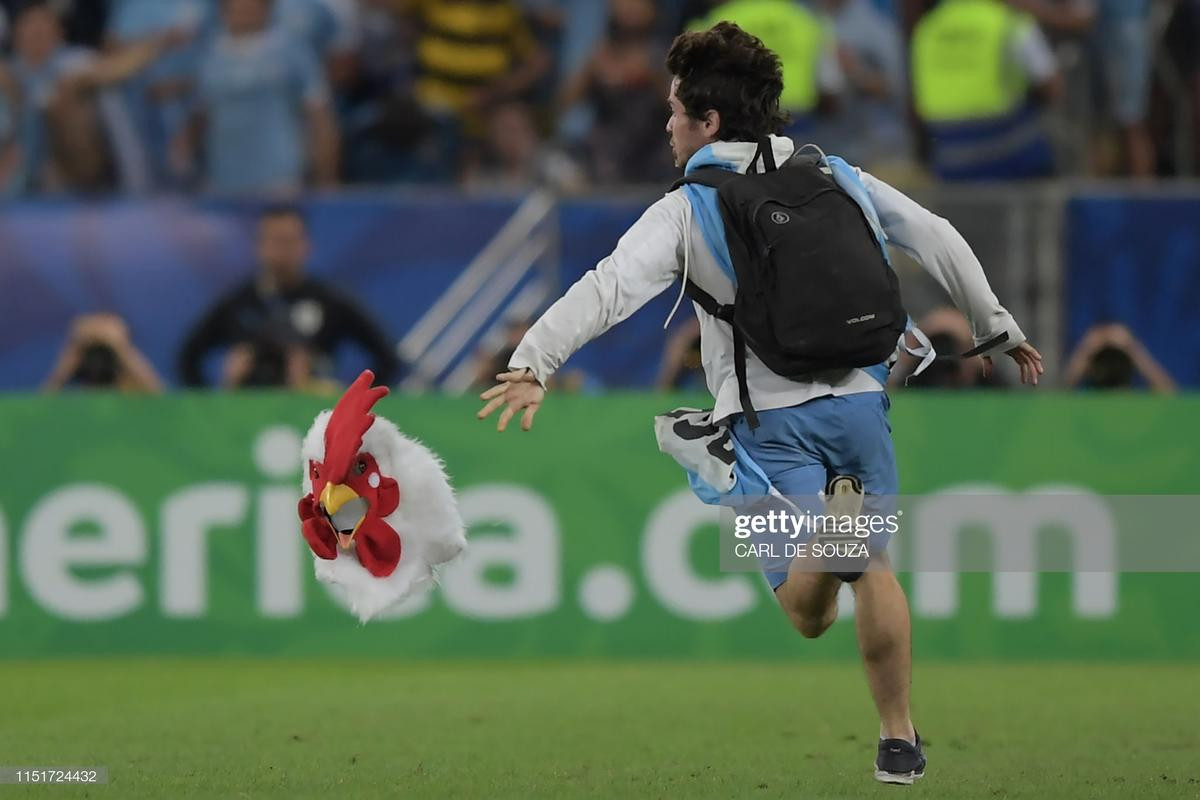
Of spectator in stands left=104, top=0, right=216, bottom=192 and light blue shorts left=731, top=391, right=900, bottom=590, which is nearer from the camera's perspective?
light blue shorts left=731, top=391, right=900, bottom=590

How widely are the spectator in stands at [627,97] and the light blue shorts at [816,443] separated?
6.81 metres

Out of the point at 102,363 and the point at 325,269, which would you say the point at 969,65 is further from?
the point at 102,363

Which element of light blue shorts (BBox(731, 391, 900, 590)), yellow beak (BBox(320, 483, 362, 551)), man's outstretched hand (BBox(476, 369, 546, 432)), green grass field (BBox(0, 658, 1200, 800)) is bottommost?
green grass field (BBox(0, 658, 1200, 800))

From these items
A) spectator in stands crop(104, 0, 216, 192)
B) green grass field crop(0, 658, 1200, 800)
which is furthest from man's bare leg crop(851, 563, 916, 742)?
spectator in stands crop(104, 0, 216, 192)

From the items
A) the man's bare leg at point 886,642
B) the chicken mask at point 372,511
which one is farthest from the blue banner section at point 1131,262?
the chicken mask at point 372,511

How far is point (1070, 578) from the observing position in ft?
36.8

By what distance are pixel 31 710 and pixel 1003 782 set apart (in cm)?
429

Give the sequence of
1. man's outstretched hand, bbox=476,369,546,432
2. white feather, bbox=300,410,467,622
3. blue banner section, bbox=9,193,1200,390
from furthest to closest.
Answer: blue banner section, bbox=9,193,1200,390, white feather, bbox=300,410,467,622, man's outstretched hand, bbox=476,369,546,432

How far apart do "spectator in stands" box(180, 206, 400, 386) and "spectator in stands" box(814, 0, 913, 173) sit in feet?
9.74

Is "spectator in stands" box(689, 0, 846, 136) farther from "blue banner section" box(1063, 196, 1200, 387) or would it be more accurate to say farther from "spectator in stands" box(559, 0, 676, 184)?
"blue banner section" box(1063, 196, 1200, 387)

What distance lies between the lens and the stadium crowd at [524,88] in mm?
13055

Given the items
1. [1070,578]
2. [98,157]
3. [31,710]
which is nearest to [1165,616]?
[1070,578]

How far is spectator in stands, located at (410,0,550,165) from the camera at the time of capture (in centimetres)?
1407

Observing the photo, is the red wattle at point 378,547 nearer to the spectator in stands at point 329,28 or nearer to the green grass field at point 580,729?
the green grass field at point 580,729
